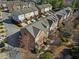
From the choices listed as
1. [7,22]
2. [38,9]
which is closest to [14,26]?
[7,22]

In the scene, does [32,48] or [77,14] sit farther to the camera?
[77,14]

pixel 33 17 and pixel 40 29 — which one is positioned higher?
pixel 40 29

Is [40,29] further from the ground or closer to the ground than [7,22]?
further from the ground

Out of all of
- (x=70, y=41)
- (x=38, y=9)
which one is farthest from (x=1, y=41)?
(x=38, y=9)

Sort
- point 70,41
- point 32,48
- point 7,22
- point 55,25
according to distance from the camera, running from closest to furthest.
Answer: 1. point 32,48
2. point 70,41
3. point 55,25
4. point 7,22

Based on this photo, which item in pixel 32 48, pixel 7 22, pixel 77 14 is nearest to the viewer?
pixel 32 48

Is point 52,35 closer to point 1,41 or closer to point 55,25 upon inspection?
point 55,25

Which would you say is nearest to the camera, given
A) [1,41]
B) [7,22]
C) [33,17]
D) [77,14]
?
[1,41]

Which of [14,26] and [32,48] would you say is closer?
[32,48]

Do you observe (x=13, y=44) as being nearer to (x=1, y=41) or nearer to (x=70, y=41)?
(x=1, y=41)
